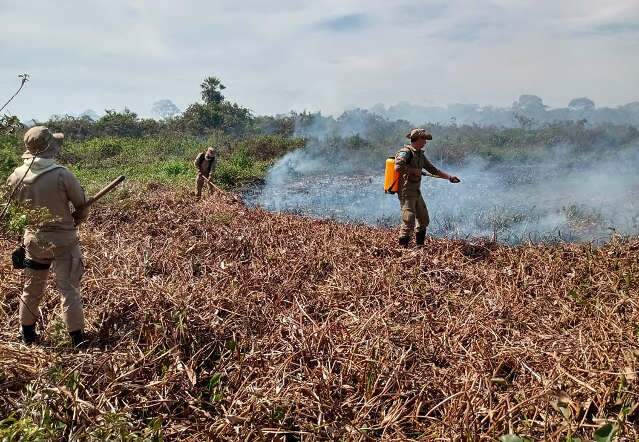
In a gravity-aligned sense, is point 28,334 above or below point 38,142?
below

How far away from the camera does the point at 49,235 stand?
341 centimetres

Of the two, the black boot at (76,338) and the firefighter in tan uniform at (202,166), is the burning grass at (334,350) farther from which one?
the firefighter in tan uniform at (202,166)

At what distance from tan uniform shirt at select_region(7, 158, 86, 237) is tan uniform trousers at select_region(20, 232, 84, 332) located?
9 cm

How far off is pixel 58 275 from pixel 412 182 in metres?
4.28

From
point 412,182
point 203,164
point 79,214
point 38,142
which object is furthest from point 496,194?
point 38,142

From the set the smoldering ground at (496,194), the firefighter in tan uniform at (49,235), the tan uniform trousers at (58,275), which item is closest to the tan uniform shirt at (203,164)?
the smoldering ground at (496,194)

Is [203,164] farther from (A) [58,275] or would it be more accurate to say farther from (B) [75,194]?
(A) [58,275]

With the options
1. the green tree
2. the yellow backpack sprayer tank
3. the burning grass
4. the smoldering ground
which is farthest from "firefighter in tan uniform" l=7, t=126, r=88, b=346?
the green tree

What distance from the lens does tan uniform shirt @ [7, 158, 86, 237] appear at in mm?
3350

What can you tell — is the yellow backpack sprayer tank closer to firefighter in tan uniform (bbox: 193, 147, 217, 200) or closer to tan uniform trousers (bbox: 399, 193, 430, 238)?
tan uniform trousers (bbox: 399, 193, 430, 238)

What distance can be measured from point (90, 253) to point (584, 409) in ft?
16.0

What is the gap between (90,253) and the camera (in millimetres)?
5113

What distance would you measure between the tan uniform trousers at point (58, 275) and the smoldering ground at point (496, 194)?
502 centimetres

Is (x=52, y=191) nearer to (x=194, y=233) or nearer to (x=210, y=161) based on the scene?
(x=194, y=233)
